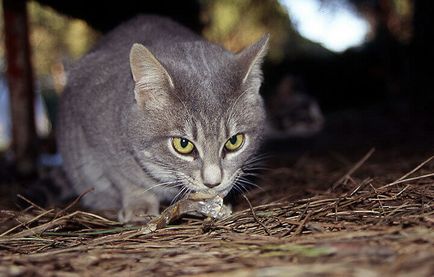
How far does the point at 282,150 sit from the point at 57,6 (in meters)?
2.75

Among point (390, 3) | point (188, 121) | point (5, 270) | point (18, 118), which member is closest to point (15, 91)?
point (18, 118)

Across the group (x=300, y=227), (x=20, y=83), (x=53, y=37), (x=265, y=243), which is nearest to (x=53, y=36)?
(x=53, y=37)

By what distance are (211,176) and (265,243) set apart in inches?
28.9

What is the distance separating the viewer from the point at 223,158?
2520mm

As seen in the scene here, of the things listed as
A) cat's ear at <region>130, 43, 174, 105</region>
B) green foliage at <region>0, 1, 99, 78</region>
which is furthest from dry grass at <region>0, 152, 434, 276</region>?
green foliage at <region>0, 1, 99, 78</region>

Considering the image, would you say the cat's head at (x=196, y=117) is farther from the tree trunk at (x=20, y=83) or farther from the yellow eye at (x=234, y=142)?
the tree trunk at (x=20, y=83)

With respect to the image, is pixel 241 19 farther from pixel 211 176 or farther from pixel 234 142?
pixel 211 176

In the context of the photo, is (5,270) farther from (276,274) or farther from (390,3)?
(390,3)

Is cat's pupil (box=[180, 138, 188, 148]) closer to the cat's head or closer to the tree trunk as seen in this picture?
the cat's head

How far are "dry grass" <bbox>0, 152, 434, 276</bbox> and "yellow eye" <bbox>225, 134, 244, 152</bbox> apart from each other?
0.35 m

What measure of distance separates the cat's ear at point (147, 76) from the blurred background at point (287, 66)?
1247mm

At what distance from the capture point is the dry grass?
1.38 metres

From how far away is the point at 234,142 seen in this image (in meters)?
2.61

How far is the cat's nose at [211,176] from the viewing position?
2.34 metres
